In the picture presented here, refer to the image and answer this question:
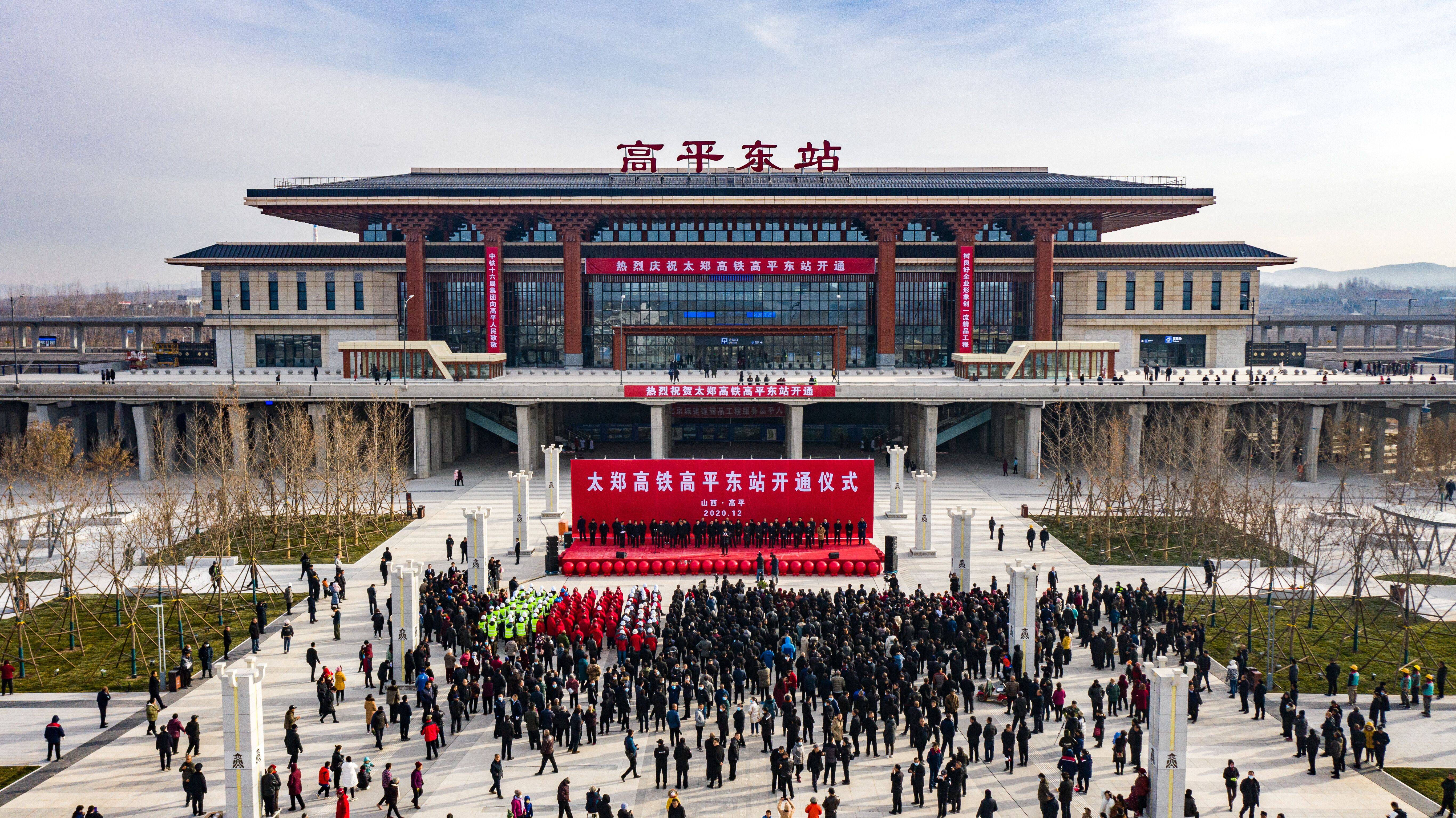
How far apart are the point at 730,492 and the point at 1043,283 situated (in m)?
42.1

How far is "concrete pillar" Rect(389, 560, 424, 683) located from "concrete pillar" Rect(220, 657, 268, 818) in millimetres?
6868

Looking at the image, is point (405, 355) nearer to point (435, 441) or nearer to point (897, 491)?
point (435, 441)

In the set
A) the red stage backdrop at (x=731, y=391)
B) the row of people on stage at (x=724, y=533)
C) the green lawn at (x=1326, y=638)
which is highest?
the red stage backdrop at (x=731, y=391)

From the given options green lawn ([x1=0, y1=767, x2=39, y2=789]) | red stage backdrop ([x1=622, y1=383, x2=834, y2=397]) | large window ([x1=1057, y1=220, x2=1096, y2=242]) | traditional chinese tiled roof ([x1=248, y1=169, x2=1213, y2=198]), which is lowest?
green lawn ([x1=0, y1=767, x2=39, y2=789])

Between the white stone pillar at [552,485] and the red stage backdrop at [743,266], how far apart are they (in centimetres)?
2935

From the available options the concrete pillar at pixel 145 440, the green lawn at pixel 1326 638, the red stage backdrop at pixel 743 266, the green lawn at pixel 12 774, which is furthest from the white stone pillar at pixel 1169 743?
the red stage backdrop at pixel 743 266

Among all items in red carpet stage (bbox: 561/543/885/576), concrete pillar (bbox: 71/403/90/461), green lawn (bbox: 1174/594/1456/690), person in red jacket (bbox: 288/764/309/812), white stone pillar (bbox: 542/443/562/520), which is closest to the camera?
person in red jacket (bbox: 288/764/309/812)

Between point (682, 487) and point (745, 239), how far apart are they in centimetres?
4030

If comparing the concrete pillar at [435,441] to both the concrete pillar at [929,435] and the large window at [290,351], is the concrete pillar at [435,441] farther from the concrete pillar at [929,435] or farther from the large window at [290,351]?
the concrete pillar at [929,435]

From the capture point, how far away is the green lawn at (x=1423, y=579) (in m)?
32.1

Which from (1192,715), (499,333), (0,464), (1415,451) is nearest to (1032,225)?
(1415,451)

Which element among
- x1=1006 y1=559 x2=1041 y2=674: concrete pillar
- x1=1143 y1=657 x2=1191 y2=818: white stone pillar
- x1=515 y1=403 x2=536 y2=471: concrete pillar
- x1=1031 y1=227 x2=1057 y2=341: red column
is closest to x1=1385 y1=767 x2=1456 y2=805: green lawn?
x1=1143 y1=657 x2=1191 y2=818: white stone pillar

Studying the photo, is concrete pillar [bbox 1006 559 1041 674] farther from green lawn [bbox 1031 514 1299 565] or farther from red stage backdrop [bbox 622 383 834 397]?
red stage backdrop [bbox 622 383 834 397]

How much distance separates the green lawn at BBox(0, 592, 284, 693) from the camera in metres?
25.0
